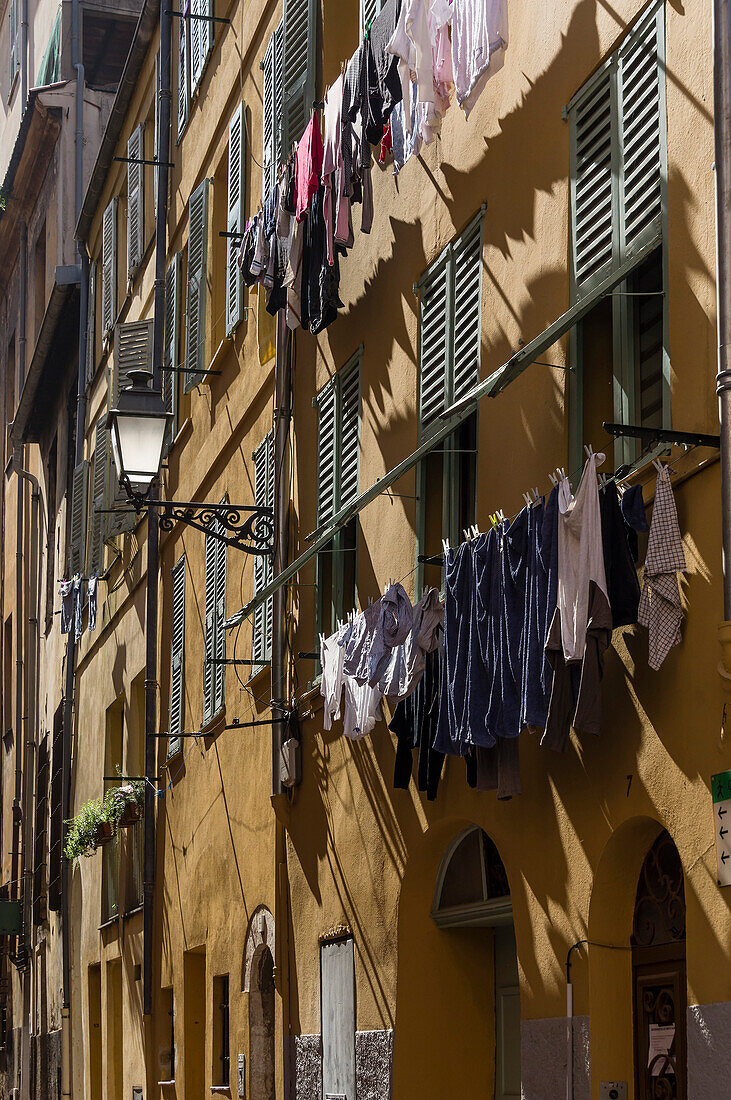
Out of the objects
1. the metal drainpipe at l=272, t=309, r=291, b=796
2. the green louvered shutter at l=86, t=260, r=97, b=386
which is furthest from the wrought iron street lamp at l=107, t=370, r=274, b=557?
the green louvered shutter at l=86, t=260, r=97, b=386

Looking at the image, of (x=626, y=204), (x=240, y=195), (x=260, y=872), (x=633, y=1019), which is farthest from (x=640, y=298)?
(x=240, y=195)

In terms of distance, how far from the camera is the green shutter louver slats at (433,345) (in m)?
10.2

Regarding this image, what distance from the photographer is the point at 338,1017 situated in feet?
37.0

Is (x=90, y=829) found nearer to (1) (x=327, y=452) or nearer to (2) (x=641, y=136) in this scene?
(1) (x=327, y=452)

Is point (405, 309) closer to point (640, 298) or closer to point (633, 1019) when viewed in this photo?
point (640, 298)

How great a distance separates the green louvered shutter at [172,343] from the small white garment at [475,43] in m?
9.29

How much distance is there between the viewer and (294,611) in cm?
1284

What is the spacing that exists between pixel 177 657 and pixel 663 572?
11075 millimetres

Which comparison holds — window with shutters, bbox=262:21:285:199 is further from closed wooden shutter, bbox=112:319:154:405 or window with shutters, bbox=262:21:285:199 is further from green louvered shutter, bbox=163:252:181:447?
closed wooden shutter, bbox=112:319:154:405

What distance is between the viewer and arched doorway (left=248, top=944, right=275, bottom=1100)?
13008 millimetres

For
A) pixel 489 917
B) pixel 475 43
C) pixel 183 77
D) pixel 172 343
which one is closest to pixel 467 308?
pixel 475 43

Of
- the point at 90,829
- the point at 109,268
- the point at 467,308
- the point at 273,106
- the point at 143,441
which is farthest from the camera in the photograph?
the point at 109,268

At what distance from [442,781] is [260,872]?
4.05 metres

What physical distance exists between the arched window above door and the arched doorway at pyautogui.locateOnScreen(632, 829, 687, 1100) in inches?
67.6
